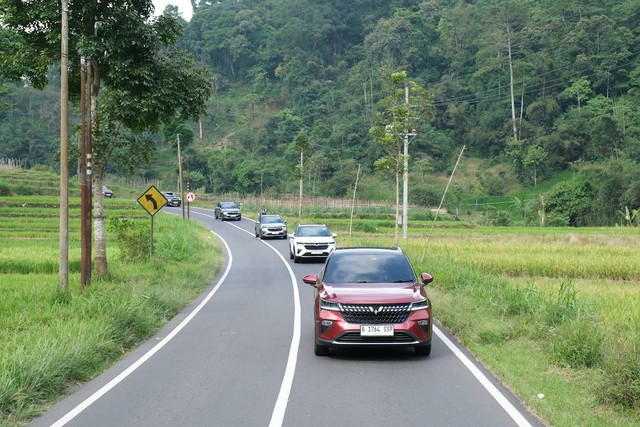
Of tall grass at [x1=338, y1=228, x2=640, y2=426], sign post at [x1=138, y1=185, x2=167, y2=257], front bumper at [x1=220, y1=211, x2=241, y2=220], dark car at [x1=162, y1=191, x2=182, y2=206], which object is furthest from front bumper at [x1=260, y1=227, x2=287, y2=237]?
dark car at [x1=162, y1=191, x2=182, y2=206]

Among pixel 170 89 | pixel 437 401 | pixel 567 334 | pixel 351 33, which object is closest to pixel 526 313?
Result: pixel 567 334

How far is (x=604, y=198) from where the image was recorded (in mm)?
58812

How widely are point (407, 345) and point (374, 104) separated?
8649cm

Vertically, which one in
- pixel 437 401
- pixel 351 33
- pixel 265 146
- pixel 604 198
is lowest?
pixel 437 401

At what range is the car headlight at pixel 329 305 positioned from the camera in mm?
10321

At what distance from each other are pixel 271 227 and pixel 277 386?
117ft

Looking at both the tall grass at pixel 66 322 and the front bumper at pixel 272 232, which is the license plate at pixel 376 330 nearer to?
the tall grass at pixel 66 322

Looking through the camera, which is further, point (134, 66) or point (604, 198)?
point (604, 198)

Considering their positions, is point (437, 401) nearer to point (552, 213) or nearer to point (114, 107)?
point (114, 107)

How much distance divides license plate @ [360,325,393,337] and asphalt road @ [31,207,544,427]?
19.0 inches

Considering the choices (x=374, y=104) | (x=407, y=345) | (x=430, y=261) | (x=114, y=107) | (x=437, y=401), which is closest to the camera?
(x=437, y=401)

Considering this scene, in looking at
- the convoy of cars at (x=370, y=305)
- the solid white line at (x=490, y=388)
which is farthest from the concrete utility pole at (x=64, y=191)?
the solid white line at (x=490, y=388)

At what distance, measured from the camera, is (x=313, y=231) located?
31.2 m

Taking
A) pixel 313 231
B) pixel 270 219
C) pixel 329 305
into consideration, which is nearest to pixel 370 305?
pixel 329 305
